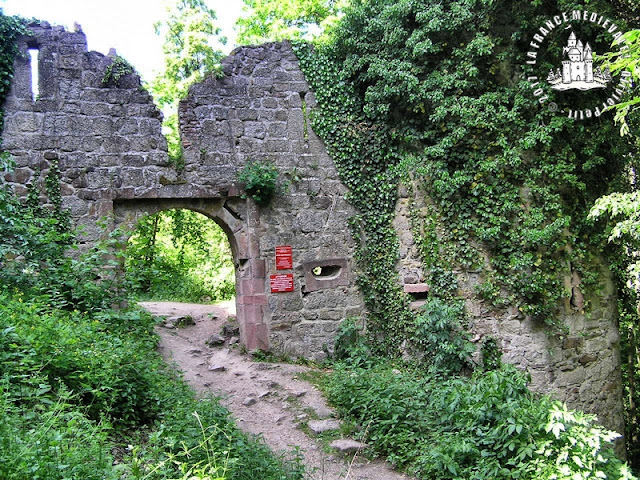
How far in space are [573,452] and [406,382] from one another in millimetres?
2382

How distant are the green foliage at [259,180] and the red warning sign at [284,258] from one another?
28.7 inches

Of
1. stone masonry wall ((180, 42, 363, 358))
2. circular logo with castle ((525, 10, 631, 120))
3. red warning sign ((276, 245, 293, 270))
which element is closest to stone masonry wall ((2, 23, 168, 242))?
stone masonry wall ((180, 42, 363, 358))

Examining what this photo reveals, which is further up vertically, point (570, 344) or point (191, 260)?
point (191, 260)

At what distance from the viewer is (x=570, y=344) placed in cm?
693

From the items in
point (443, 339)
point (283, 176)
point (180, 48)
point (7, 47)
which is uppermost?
point (180, 48)

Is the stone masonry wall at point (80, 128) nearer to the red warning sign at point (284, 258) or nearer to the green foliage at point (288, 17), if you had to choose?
the red warning sign at point (284, 258)

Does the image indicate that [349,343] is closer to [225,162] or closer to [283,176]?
[283,176]

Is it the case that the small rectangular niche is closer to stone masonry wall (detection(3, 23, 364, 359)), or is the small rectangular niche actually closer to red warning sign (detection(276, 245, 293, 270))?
stone masonry wall (detection(3, 23, 364, 359))

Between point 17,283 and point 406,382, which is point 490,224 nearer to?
point 406,382

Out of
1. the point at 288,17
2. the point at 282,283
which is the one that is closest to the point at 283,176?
the point at 282,283

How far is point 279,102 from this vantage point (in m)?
8.02

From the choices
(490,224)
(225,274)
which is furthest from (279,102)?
(225,274)

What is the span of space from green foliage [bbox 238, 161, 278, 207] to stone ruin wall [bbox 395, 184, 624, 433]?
2.29 meters

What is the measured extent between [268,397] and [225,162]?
135 inches
